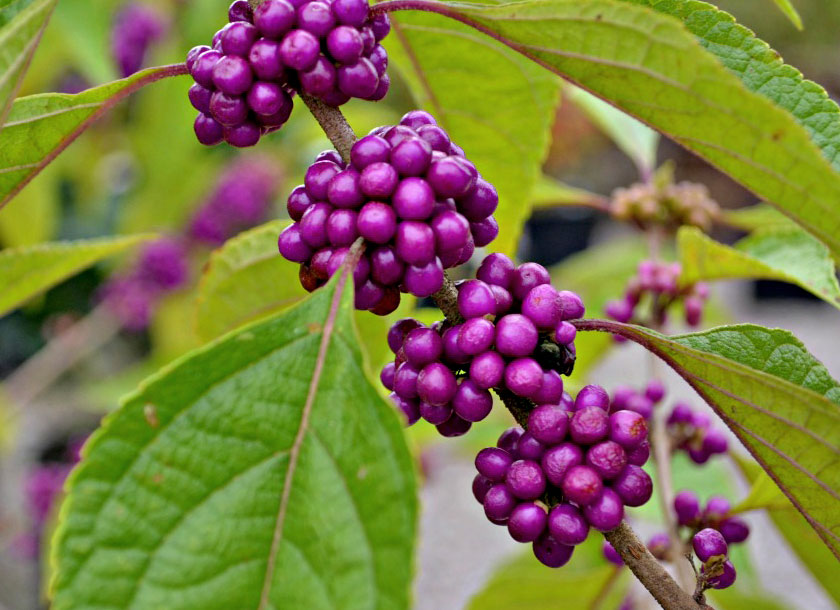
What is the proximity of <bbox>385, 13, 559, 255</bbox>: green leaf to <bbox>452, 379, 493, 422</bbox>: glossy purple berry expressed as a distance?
43 cm

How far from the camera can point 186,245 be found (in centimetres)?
262

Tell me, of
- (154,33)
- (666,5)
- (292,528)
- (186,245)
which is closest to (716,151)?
(666,5)

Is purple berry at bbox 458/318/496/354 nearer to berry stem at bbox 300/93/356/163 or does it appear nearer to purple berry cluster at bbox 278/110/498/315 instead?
purple berry cluster at bbox 278/110/498/315

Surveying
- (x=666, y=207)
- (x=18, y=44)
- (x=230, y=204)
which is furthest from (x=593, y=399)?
(x=230, y=204)

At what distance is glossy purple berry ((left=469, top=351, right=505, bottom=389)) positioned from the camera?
2.16ft

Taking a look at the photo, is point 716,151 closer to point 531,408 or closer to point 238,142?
point 531,408

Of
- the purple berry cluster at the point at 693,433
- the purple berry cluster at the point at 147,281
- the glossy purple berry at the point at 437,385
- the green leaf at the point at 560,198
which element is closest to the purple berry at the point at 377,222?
the glossy purple berry at the point at 437,385

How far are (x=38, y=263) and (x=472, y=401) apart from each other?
0.66 metres

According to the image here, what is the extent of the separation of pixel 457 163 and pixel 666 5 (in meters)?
0.23

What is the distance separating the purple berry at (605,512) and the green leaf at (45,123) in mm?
507

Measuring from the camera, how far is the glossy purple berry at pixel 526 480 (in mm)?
664

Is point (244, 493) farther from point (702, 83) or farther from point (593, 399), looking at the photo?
point (702, 83)

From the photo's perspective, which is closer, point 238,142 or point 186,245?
point 238,142

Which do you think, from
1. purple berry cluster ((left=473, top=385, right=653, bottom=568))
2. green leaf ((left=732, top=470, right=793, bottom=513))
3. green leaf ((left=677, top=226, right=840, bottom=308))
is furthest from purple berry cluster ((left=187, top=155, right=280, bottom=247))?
purple berry cluster ((left=473, top=385, right=653, bottom=568))
